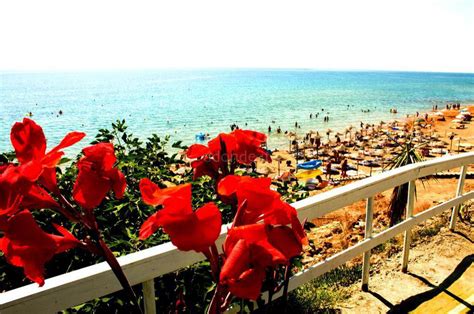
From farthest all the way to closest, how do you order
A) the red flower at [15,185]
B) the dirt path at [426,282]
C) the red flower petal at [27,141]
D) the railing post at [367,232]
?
1. the dirt path at [426,282]
2. the railing post at [367,232]
3. the red flower petal at [27,141]
4. the red flower at [15,185]

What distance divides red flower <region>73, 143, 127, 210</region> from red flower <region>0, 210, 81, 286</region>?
0.21 feet

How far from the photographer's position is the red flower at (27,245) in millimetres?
504

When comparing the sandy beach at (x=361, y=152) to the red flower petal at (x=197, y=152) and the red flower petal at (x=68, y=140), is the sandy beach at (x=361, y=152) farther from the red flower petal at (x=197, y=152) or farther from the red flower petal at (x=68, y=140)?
the red flower petal at (x=68, y=140)

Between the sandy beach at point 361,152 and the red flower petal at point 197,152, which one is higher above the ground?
the red flower petal at point 197,152

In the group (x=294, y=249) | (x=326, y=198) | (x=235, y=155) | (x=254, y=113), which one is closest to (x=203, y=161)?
(x=235, y=155)

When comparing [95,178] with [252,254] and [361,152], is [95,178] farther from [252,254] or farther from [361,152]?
[361,152]

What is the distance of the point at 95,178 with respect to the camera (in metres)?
0.55

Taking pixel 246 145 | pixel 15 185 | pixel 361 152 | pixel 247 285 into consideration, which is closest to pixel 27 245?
pixel 15 185

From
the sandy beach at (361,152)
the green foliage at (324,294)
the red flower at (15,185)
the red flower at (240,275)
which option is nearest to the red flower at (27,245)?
the red flower at (15,185)

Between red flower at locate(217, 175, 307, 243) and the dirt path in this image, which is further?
the dirt path

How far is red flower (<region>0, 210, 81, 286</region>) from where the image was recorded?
1.65ft

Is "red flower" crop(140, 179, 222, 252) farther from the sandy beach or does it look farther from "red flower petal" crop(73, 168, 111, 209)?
the sandy beach

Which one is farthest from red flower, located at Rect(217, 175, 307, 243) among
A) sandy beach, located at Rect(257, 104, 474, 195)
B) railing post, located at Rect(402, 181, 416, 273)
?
sandy beach, located at Rect(257, 104, 474, 195)

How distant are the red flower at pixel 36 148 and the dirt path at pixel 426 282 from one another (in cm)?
294
